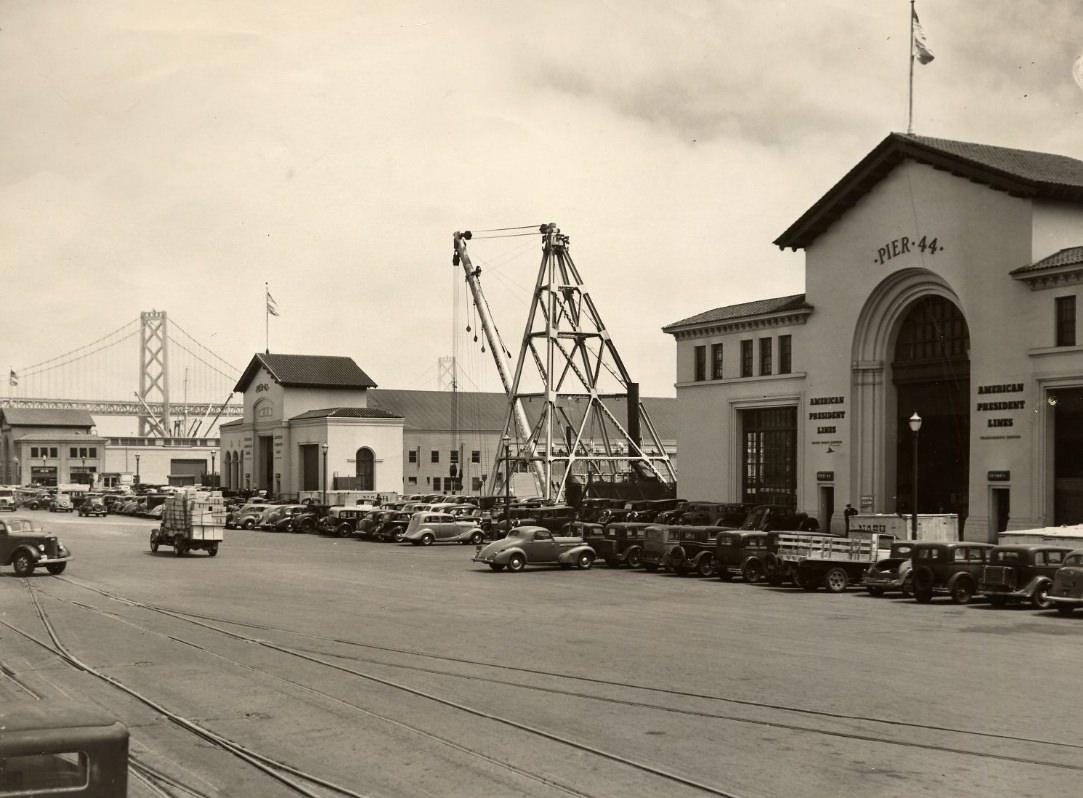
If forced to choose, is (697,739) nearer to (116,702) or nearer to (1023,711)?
(1023,711)

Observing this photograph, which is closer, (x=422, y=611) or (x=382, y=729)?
(x=382, y=729)

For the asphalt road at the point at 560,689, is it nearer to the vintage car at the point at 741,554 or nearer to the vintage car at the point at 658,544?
the vintage car at the point at 741,554

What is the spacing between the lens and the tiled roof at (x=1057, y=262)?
39.3 metres

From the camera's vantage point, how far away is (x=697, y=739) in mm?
12000

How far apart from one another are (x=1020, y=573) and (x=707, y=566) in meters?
10.1

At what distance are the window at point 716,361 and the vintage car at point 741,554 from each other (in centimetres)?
2541

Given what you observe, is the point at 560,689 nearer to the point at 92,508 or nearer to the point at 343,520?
the point at 343,520

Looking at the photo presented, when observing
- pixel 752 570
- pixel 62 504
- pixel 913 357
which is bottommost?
pixel 62 504

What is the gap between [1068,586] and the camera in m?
24.2

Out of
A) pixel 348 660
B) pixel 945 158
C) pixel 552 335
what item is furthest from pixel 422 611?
pixel 552 335

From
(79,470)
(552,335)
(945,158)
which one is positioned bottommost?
(79,470)

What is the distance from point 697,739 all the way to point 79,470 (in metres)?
144

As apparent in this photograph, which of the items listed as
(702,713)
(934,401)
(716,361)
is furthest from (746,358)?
(702,713)

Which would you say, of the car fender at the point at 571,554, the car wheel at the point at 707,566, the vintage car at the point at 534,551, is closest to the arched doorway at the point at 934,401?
the car wheel at the point at 707,566
